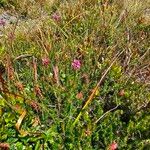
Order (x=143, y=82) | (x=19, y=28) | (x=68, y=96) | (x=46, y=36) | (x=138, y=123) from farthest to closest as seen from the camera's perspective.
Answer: (x=19, y=28), (x=46, y=36), (x=143, y=82), (x=68, y=96), (x=138, y=123)

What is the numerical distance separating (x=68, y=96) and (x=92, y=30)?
1.49 m

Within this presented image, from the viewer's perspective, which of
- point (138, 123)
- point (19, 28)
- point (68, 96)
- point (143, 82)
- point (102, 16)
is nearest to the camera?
point (138, 123)

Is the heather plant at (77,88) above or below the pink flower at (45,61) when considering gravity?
below

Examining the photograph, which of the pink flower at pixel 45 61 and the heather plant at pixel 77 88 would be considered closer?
the heather plant at pixel 77 88

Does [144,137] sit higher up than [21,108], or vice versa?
[21,108]

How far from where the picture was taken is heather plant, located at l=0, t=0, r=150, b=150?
2826 mm

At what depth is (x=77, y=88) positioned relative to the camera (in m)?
3.26

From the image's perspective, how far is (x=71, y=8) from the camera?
194 inches

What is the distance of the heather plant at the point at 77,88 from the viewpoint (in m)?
2.83

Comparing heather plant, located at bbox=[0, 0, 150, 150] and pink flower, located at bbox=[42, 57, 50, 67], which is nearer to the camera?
heather plant, located at bbox=[0, 0, 150, 150]

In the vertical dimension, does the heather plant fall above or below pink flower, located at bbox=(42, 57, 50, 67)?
below

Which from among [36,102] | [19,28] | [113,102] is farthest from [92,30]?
[36,102]

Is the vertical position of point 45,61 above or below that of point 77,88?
above

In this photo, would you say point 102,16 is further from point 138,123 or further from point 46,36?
point 138,123
